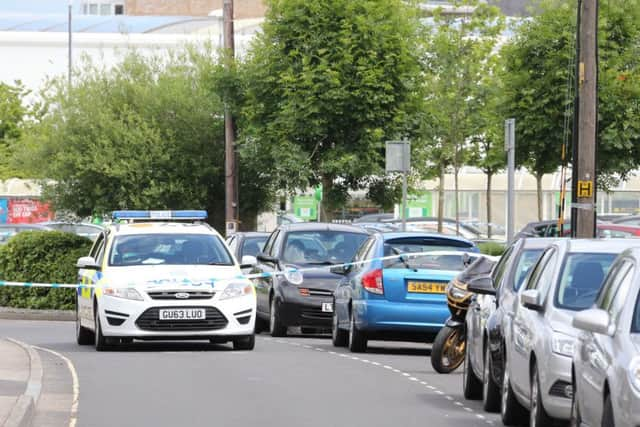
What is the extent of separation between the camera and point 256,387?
49.8 ft

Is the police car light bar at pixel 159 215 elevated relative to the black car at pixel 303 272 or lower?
elevated

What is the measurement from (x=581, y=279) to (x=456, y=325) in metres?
4.90

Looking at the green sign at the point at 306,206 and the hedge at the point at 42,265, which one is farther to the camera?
the green sign at the point at 306,206

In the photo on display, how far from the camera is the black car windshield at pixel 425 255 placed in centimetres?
1986

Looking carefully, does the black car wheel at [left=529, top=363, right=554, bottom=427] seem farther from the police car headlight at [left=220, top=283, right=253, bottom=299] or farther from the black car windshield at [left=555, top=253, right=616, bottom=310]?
the police car headlight at [left=220, top=283, right=253, bottom=299]

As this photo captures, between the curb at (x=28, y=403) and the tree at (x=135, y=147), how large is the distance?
19112mm

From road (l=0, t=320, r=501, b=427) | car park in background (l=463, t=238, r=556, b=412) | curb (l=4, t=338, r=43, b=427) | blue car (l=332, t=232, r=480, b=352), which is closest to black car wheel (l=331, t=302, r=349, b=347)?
road (l=0, t=320, r=501, b=427)

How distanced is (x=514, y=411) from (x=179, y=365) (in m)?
6.31

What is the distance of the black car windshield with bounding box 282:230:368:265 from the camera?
24.7 m

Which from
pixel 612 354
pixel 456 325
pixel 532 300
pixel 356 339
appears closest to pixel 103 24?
pixel 356 339

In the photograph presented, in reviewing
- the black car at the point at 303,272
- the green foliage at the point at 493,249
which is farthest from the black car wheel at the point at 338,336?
the green foliage at the point at 493,249

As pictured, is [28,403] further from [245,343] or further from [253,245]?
[253,245]

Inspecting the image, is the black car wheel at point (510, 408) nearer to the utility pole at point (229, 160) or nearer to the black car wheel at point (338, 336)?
the black car wheel at point (338, 336)

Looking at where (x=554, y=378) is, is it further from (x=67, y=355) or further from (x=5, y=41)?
(x=5, y=41)
